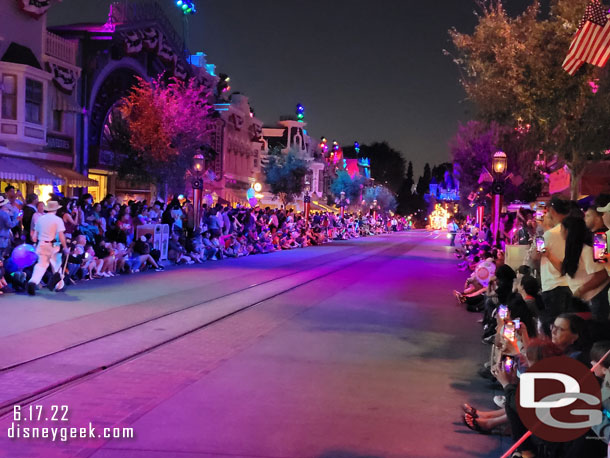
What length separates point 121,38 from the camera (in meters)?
30.7

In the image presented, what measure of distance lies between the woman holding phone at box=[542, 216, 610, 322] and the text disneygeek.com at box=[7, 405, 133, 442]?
13.7 ft

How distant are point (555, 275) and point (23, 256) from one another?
987 centimetres

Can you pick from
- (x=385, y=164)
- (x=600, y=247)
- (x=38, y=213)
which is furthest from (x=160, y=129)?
(x=385, y=164)

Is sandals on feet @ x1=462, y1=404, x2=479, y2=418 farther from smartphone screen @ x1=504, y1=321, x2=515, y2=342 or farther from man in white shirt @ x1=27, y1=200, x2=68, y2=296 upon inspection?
man in white shirt @ x1=27, y1=200, x2=68, y2=296

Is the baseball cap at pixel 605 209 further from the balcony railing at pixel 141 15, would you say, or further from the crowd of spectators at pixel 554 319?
the balcony railing at pixel 141 15

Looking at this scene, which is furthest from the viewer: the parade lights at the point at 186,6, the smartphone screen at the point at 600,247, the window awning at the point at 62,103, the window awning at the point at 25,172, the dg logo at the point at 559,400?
the parade lights at the point at 186,6

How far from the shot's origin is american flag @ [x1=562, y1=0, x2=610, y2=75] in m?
11.1

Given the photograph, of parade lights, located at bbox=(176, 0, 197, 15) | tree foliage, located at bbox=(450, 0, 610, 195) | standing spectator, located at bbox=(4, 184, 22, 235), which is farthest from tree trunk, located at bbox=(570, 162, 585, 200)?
parade lights, located at bbox=(176, 0, 197, 15)

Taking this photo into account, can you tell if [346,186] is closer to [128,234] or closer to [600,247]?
[128,234]

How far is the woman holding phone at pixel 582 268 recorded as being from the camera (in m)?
6.28

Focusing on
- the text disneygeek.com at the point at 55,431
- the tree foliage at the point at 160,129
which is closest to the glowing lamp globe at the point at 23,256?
the text disneygeek.com at the point at 55,431

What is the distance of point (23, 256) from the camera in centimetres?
1294

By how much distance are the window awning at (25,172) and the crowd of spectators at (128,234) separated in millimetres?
3120

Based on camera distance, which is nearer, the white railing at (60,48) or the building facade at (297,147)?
the white railing at (60,48)
